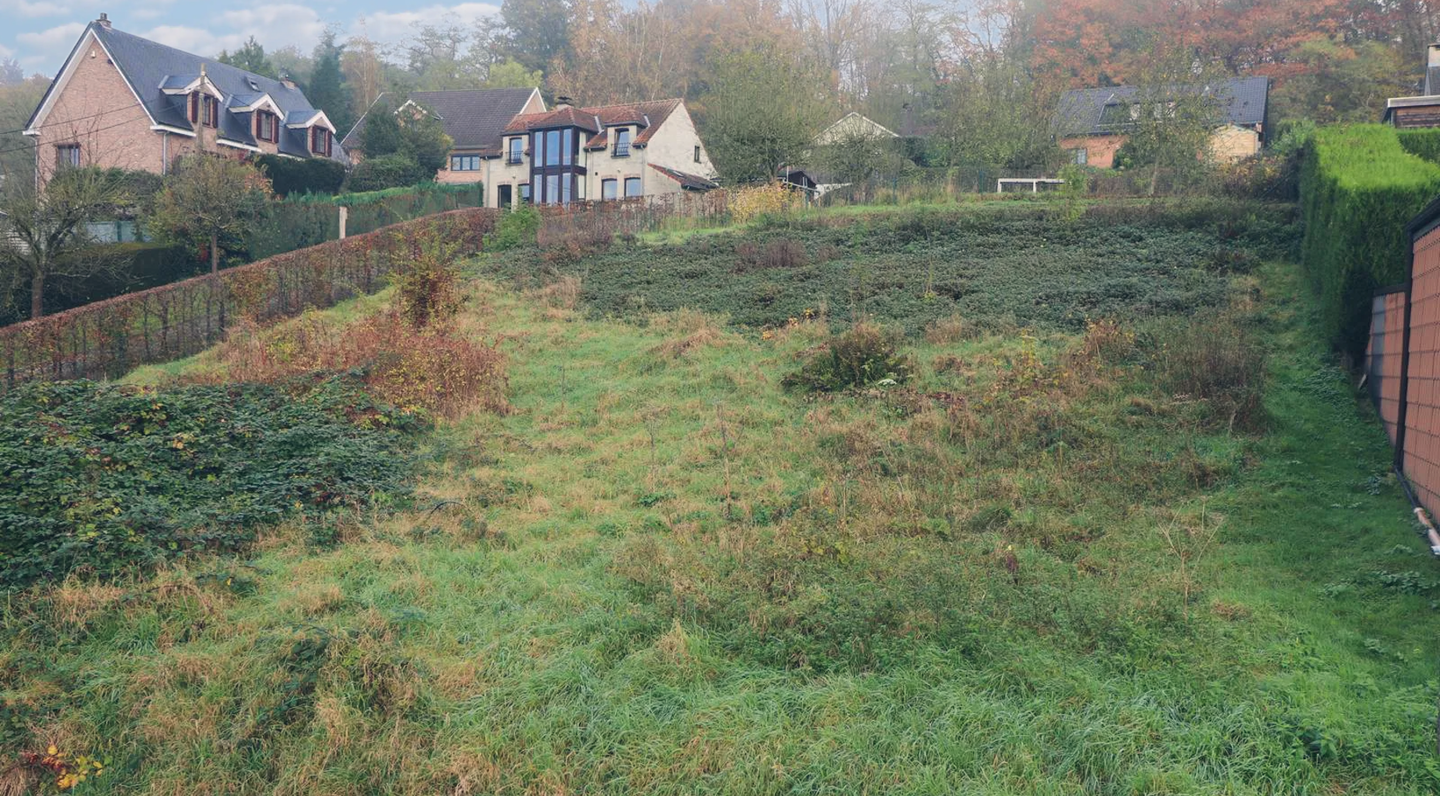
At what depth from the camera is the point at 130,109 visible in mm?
37906

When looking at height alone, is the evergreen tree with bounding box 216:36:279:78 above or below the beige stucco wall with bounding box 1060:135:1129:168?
above

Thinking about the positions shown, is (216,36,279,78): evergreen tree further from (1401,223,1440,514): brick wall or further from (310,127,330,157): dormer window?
(1401,223,1440,514): brick wall

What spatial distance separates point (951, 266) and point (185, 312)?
1471 centimetres

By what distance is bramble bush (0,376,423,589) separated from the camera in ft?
23.9

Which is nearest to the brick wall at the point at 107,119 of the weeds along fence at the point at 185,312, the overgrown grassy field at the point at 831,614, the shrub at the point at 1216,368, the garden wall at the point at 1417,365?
the weeds along fence at the point at 185,312

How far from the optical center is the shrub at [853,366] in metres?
12.2

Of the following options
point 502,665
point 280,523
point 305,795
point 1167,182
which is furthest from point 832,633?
point 1167,182

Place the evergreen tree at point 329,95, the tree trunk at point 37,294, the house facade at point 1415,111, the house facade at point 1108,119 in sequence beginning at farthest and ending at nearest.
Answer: the evergreen tree at point 329,95
the house facade at point 1108,119
the tree trunk at point 37,294
the house facade at point 1415,111

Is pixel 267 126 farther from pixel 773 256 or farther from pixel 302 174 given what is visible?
pixel 773 256

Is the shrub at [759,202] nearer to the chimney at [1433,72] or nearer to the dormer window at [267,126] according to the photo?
the chimney at [1433,72]

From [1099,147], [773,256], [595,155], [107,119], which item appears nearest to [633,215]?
[773,256]

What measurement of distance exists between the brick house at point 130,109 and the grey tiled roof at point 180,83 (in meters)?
0.04

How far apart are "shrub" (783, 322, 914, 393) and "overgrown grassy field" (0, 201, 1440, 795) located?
0.46m

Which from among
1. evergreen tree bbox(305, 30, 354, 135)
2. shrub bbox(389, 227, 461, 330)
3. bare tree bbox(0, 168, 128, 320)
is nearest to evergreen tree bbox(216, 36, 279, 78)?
evergreen tree bbox(305, 30, 354, 135)
